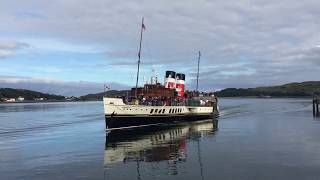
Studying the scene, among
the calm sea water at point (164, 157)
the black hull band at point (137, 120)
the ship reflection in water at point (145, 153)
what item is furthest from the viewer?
the black hull band at point (137, 120)

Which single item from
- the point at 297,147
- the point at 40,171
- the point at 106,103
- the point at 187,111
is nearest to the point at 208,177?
the point at 40,171

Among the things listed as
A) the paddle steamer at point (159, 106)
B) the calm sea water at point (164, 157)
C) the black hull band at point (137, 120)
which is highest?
the paddle steamer at point (159, 106)

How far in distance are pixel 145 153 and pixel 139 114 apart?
23.1 meters

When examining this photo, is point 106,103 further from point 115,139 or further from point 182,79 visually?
point 182,79

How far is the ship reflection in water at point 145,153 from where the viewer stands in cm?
2858

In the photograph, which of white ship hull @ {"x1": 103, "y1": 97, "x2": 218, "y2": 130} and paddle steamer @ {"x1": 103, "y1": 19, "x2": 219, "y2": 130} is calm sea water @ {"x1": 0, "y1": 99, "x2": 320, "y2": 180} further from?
paddle steamer @ {"x1": 103, "y1": 19, "x2": 219, "y2": 130}

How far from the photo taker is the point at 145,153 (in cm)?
3625

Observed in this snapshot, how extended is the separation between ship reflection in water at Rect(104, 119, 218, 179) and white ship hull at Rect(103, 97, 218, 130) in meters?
1.89

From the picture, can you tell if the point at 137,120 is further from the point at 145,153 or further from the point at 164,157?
the point at 164,157

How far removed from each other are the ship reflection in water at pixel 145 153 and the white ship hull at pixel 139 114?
1.89m

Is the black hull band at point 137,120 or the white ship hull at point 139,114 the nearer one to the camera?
the white ship hull at point 139,114

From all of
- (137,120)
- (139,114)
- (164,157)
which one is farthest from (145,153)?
(139,114)

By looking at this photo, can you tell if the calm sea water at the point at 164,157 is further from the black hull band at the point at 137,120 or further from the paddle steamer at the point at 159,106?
the paddle steamer at the point at 159,106

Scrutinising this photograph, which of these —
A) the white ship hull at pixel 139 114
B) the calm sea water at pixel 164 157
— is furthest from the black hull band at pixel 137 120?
the calm sea water at pixel 164 157
